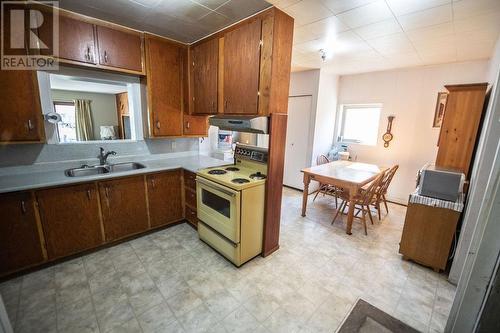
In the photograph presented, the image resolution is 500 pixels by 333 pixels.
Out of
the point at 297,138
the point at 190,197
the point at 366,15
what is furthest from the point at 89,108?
the point at 297,138

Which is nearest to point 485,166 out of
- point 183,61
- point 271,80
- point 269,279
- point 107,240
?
point 271,80

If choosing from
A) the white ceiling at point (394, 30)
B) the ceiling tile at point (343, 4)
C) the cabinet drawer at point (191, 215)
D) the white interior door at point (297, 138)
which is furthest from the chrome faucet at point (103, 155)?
the white interior door at point (297, 138)

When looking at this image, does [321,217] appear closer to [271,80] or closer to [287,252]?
[287,252]

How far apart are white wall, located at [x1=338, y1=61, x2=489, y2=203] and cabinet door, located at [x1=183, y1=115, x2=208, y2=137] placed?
332 centimetres

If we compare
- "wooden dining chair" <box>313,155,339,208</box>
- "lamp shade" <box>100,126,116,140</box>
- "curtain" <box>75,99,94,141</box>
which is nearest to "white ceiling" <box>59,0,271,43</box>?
"curtain" <box>75,99,94,141</box>

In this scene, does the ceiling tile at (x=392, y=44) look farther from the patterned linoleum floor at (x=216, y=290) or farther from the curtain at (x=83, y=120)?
the curtain at (x=83, y=120)

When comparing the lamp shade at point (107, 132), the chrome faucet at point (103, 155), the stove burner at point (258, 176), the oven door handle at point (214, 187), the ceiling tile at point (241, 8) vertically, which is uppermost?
the ceiling tile at point (241, 8)

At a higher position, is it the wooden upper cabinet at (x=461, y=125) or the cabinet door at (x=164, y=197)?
the wooden upper cabinet at (x=461, y=125)

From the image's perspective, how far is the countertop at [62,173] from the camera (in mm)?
1862

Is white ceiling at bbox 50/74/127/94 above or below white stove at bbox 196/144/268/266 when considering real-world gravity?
above

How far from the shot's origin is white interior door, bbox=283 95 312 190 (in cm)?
439

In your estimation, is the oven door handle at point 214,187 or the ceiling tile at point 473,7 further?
the oven door handle at point 214,187

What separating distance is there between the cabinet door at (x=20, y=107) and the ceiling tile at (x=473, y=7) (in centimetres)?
391

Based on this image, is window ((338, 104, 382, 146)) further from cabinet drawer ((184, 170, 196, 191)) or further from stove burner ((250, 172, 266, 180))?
cabinet drawer ((184, 170, 196, 191))
